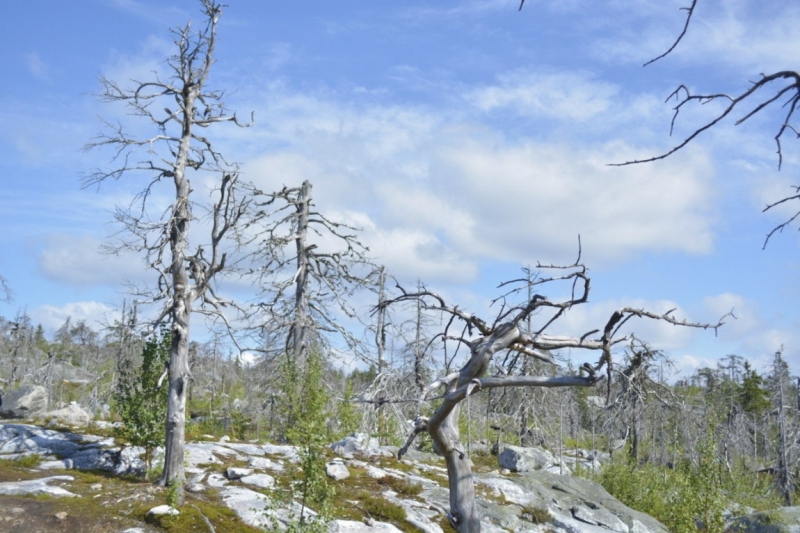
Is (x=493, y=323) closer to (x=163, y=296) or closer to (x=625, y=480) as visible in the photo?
(x=163, y=296)

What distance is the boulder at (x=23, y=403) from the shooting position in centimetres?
2584

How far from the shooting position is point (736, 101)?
329 cm

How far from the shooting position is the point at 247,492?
1484 centimetres

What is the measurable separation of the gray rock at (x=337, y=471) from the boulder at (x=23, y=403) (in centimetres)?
1403

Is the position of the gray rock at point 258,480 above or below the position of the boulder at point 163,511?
above

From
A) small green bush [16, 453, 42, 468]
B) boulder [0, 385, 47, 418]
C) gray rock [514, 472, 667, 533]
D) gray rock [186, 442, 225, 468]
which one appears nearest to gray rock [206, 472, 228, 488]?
gray rock [186, 442, 225, 468]

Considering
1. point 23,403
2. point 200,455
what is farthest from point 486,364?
point 23,403

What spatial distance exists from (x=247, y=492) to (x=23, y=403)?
15.6m

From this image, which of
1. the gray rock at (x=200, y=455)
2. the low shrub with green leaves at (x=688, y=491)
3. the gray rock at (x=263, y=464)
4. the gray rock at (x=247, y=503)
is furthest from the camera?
the gray rock at (x=263, y=464)

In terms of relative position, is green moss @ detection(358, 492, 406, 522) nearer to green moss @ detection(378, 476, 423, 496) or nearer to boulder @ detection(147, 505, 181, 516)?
green moss @ detection(378, 476, 423, 496)

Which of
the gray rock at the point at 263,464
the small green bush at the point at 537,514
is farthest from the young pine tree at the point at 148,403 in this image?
the small green bush at the point at 537,514

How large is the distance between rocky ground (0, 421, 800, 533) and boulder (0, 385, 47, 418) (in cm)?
790

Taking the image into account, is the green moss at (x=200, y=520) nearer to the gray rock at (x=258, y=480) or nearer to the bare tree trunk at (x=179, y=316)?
the bare tree trunk at (x=179, y=316)

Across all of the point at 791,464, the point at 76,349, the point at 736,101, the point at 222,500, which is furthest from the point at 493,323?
the point at 76,349
